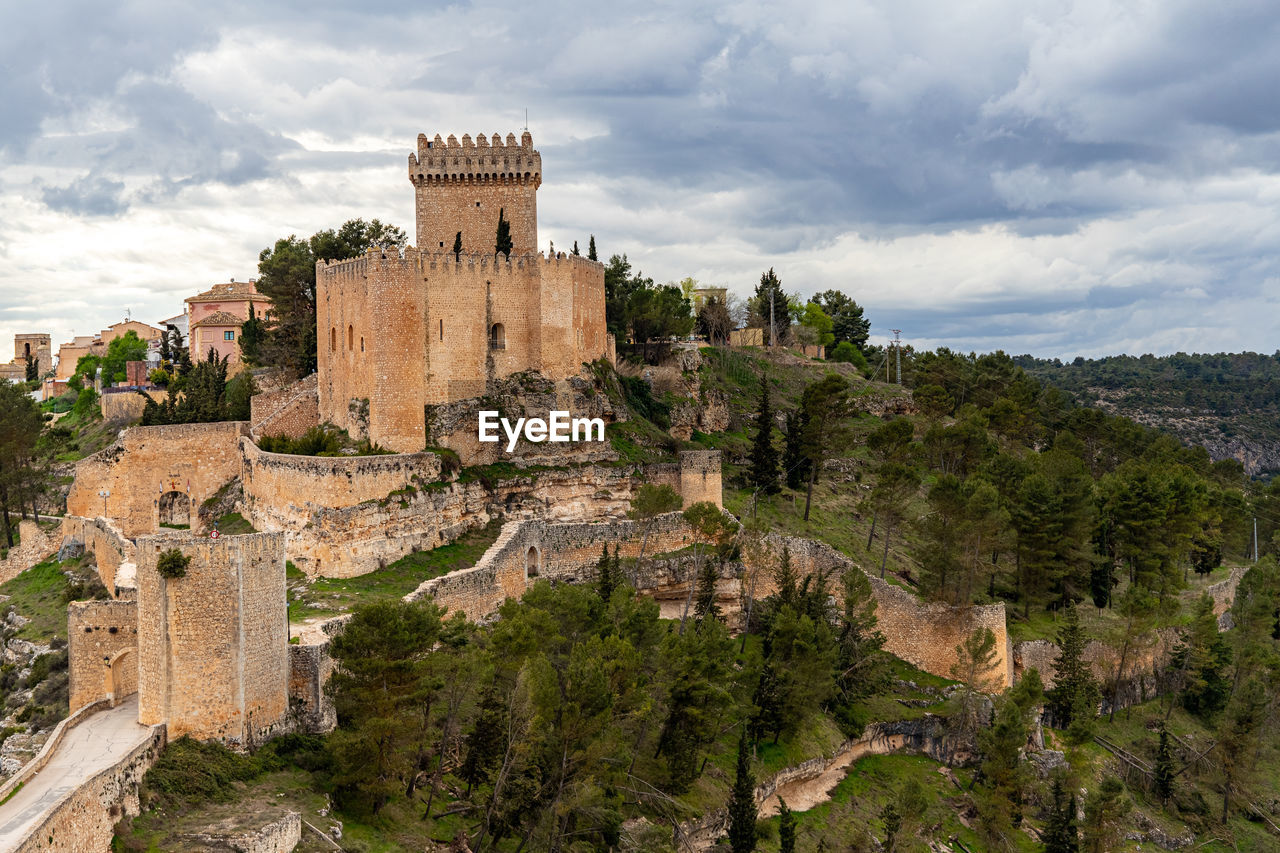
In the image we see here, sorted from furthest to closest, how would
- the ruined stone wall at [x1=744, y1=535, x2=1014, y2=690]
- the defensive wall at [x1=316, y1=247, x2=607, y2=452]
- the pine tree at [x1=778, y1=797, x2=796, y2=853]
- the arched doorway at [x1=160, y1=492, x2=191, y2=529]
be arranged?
1. the arched doorway at [x1=160, y1=492, x2=191, y2=529]
2. the ruined stone wall at [x1=744, y1=535, x2=1014, y2=690]
3. the defensive wall at [x1=316, y1=247, x2=607, y2=452]
4. the pine tree at [x1=778, y1=797, x2=796, y2=853]

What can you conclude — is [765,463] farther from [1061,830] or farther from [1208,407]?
[1208,407]

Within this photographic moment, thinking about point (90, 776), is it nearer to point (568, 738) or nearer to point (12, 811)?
point (12, 811)

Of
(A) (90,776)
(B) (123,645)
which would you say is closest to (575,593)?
(B) (123,645)

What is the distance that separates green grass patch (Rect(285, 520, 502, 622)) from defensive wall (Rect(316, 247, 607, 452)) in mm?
4152

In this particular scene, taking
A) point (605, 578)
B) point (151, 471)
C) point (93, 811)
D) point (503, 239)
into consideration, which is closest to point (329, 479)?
point (605, 578)

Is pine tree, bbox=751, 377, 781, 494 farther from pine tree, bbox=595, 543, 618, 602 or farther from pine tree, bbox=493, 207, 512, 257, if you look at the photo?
pine tree, bbox=493, 207, 512, 257

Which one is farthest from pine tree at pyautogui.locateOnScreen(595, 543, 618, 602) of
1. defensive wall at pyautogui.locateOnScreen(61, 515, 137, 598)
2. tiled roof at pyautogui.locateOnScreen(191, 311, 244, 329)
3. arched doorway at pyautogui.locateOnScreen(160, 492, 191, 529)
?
tiled roof at pyautogui.locateOnScreen(191, 311, 244, 329)

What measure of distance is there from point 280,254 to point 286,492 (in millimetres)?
20336

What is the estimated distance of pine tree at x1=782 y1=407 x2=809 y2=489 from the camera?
48.8 metres

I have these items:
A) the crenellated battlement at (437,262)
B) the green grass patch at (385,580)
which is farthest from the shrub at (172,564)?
the crenellated battlement at (437,262)

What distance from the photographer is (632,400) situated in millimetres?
48375

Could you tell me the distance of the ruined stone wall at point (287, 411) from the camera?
4190 cm

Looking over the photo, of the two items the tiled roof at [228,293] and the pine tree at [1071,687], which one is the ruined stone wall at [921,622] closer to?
the pine tree at [1071,687]

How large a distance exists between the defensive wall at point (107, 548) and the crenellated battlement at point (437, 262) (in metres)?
12.0
